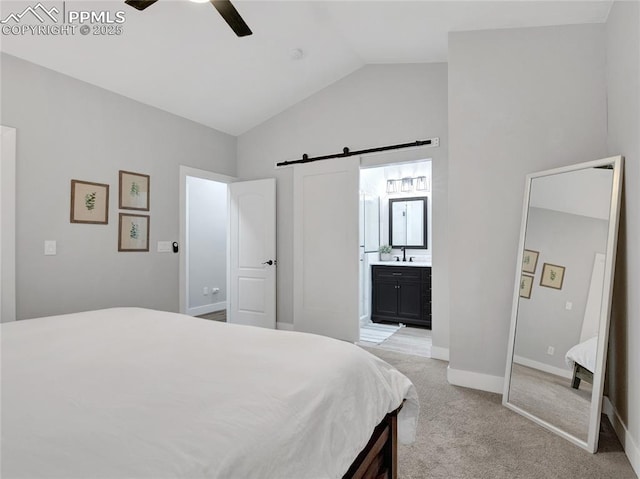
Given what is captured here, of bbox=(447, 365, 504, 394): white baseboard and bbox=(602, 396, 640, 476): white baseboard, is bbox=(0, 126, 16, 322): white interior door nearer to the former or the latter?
bbox=(447, 365, 504, 394): white baseboard

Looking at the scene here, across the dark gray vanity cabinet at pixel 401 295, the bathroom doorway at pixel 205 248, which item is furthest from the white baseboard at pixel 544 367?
the bathroom doorway at pixel 205 248

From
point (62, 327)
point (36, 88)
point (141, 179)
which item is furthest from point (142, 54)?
point (62, 327)

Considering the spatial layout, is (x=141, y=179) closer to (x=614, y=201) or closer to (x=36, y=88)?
(x=36, y=88)

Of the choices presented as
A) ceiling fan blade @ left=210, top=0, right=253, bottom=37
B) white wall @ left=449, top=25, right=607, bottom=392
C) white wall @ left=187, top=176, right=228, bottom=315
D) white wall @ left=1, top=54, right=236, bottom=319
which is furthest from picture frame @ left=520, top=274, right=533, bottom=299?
white wall @ left=187, top=176, right=228, bottom=315

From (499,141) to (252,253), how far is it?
127 inches

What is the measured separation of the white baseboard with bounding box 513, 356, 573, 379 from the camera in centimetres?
216

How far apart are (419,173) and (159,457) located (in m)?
5.42

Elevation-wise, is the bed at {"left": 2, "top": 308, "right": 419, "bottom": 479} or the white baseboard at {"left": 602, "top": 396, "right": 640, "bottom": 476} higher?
the bed at {"left": 2, "top": 308, "right": 419, "bottom": 479}

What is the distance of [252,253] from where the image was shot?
471 centimetres

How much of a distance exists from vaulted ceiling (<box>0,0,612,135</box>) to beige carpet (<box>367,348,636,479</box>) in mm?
2795

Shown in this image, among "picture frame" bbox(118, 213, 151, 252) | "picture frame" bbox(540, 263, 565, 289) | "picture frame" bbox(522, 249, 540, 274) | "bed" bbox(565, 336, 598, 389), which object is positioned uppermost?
"picture frame" bbox(118, 213, 151, 252)

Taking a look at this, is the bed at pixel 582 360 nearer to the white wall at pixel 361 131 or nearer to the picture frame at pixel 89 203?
the white wall at pixel 361 131

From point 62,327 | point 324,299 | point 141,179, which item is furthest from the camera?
point 324,299

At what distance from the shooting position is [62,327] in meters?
1.77
